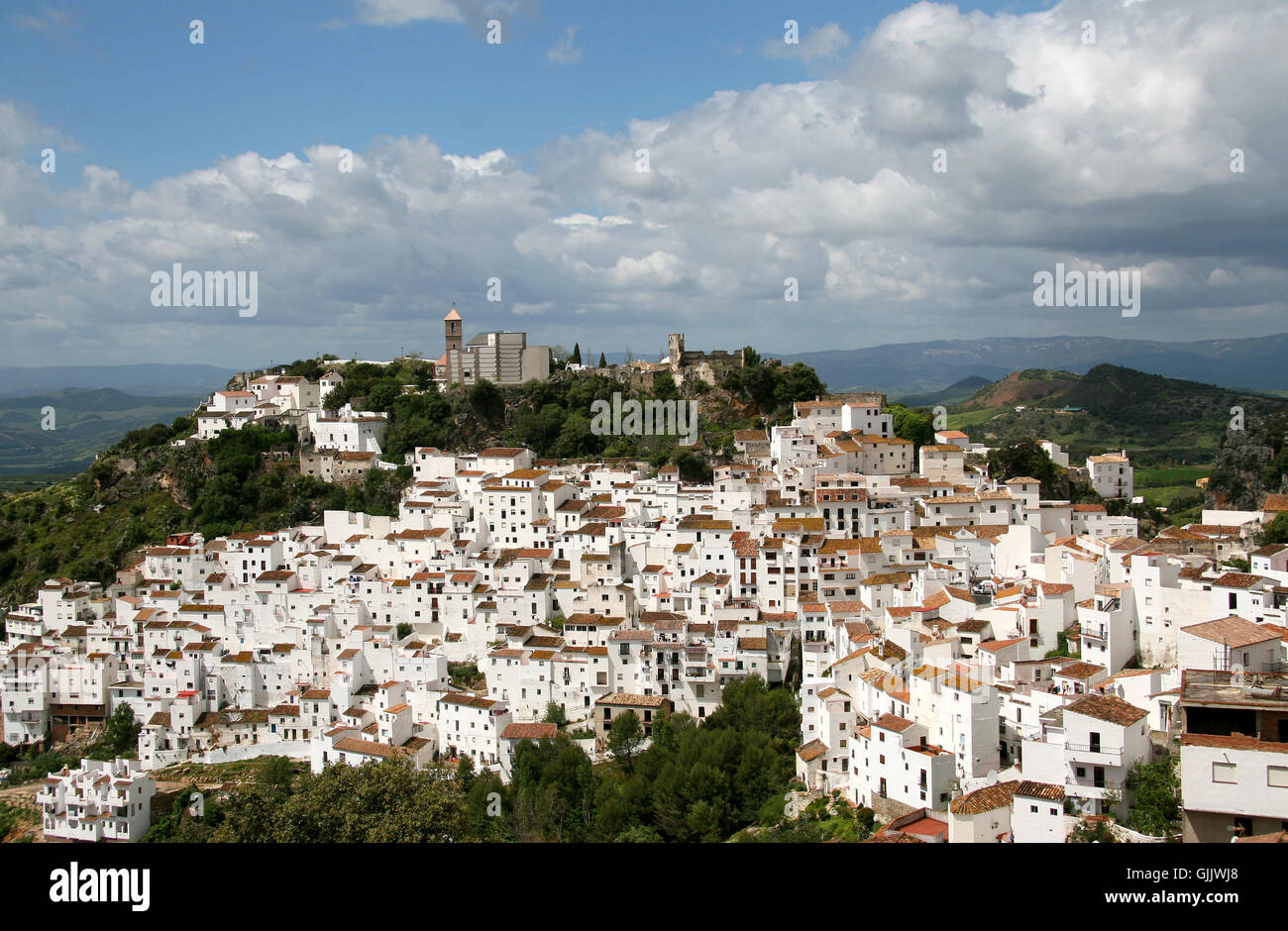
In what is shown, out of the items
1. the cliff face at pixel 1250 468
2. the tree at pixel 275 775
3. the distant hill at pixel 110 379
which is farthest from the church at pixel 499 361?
the distant hill at pixel 110 379

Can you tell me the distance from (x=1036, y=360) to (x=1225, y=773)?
493 feet

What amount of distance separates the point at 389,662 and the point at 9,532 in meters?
21.4

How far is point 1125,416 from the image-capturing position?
64.4 metres

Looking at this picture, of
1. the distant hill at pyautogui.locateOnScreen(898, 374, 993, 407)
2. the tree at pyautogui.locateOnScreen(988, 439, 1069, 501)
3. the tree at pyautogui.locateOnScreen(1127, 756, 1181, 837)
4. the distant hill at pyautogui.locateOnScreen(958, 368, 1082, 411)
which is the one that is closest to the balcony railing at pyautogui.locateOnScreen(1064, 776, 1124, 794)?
the tree at pyautogui.locateOnScreen(1127, 756, 1181, 837)

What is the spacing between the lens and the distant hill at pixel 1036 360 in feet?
419

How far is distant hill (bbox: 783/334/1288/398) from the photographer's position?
12769 centimetres

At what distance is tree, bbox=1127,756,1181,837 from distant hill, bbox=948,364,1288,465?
1643 inches

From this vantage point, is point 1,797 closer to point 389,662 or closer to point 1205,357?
point 389,662

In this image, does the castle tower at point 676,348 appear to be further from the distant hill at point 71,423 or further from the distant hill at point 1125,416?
the distant hill at point 71,423

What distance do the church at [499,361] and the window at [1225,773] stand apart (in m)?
33.0

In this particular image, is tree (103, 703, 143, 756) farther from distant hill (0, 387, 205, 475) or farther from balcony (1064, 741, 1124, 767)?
distant hill (0, 387, 205, 475)

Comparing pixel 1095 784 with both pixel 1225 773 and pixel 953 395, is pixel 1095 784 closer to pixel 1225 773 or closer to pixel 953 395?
pixel 1225 773

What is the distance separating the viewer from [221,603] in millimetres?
27000
